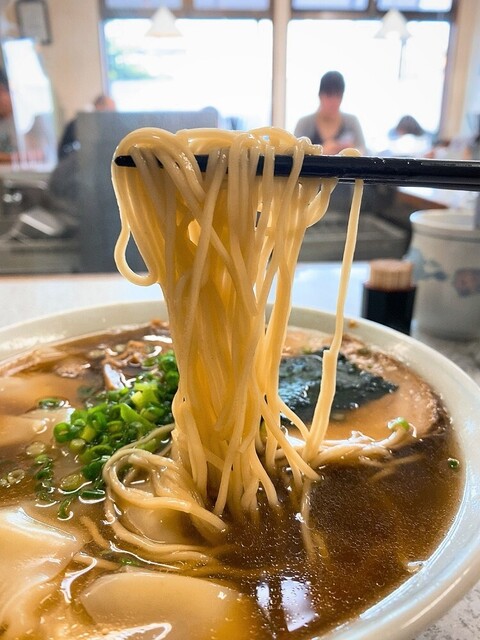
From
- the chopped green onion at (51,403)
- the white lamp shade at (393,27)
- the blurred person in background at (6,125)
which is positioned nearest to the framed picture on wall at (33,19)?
the blurred person in background at (6,125)

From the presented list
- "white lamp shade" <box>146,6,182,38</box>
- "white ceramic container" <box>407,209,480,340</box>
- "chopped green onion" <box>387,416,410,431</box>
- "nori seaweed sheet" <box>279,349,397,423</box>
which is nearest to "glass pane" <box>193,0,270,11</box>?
"white lamp shade" <box>146,6,182,38</box>

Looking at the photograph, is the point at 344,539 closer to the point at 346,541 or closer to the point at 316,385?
the point at 346,541

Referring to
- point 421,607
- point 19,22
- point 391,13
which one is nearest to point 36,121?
point 19,22

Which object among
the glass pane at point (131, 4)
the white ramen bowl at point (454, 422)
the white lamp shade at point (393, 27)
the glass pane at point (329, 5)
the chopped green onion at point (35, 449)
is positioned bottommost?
the chopped green onion at point (35, 449)

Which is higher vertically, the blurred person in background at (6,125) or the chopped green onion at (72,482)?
the blurred person in background at (6,125)

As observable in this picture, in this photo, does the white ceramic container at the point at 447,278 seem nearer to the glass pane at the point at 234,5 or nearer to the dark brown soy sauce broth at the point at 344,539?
the dark brown soy sauce broth at the point at 344,539

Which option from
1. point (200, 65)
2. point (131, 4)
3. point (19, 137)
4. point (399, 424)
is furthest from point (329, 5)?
point (399, 424)
